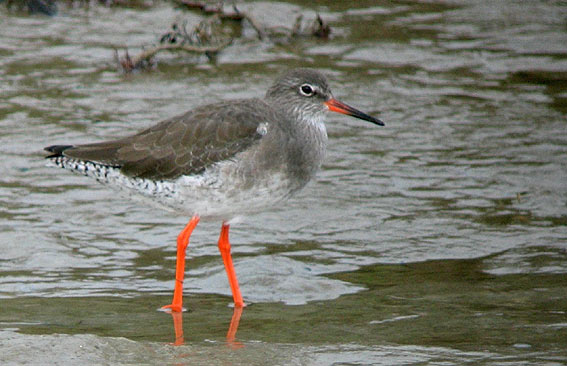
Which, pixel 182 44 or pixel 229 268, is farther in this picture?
pixel 182 44

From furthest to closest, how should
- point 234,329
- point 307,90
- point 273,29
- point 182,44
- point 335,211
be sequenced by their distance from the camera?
point 273,29
point 182,44
point 335,211
point 307,90
point 234,329

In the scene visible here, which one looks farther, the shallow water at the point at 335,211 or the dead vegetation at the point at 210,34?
the dead vegetation at the point at 210,34

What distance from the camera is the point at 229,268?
306 inches

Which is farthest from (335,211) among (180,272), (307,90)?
(180,272)

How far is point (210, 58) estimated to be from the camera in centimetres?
1401

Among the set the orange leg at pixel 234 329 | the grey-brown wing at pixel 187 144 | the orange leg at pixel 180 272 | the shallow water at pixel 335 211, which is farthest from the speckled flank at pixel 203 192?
the orange leg at pixel 234 329

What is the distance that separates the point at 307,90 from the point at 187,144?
3.98ft

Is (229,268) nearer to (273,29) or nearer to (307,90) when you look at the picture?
(307,90)

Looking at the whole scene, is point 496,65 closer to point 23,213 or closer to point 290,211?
point 290,211

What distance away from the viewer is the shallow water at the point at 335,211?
258 inches

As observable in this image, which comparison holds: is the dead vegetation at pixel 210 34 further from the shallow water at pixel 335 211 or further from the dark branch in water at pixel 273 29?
the shallow water at pixel 335 211

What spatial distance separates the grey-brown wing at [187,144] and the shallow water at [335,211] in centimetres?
93

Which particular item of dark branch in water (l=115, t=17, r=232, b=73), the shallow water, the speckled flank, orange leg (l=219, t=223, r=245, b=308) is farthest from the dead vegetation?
orange leg (l=219, t=223, r=245, b=308)

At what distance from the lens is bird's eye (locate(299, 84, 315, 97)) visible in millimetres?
8289
